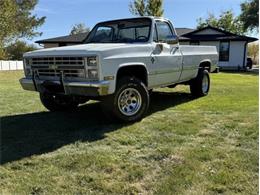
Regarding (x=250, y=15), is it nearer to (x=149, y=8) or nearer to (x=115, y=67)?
(x=149, y=8)

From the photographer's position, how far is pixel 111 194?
327 cm

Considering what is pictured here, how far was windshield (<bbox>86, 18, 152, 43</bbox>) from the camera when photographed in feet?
22.5

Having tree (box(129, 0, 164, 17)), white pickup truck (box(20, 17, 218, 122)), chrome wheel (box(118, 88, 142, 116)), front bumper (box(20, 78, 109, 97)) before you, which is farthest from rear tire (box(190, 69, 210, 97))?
tree (box(129, 0, 164, 17))

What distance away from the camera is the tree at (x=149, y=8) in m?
25.6

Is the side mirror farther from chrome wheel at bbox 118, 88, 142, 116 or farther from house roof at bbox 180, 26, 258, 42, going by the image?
house roof at bbox 180, 26, 258, 42

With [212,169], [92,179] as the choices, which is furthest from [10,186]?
[212,169]

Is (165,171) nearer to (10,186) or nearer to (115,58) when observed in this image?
(10,186)

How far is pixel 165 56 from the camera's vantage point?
6.92 m

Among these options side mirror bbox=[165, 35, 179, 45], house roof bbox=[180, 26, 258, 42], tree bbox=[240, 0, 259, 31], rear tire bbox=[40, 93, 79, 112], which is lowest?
rear tire bbox=[40, 93, 79, 112]

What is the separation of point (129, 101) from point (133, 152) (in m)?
1.78

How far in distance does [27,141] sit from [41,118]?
157 centimetres

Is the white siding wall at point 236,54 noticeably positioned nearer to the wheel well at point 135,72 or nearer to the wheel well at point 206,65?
the wheel well at point 206,65

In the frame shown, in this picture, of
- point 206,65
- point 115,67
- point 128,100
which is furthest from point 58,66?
point 206,65

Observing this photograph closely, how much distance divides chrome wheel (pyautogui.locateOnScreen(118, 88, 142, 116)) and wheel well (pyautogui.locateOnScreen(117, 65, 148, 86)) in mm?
312
